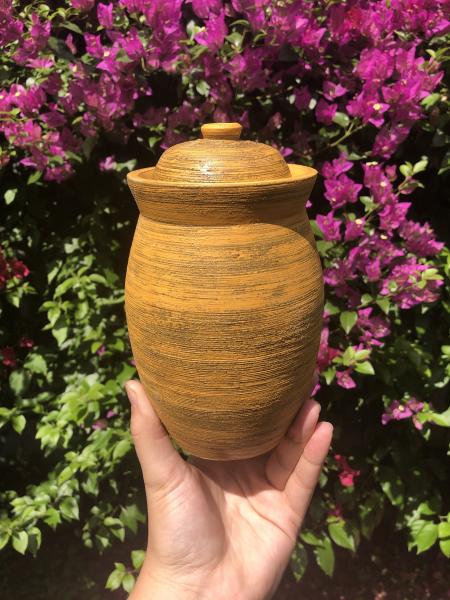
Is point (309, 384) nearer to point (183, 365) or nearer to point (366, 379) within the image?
point (183, 365)

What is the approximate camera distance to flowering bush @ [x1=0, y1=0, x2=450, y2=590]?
5.89 ft

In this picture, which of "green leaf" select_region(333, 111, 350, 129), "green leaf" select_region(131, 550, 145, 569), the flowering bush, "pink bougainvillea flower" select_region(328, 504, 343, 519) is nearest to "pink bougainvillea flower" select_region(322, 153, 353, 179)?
the flowering bush

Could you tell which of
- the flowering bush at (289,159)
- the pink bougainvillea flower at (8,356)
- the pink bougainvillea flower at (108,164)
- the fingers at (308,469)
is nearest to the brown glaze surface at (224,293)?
the fingers at (308,469)

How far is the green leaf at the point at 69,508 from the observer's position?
200cm

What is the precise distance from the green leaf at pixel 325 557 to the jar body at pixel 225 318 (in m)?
Result: 0.98

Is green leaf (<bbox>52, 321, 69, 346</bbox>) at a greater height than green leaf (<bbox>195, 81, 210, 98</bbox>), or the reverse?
green leaf (<bbox>195, 81, 210, 98</bbox>)

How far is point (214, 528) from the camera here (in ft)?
5.14

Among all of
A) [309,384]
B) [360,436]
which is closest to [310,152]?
[309,384]

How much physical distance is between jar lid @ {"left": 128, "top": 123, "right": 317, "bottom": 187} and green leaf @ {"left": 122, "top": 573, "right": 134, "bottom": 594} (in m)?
1.60

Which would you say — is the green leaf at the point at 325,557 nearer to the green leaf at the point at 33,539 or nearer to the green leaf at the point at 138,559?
the green leaf at the point at 138,559

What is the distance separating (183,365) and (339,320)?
84cm

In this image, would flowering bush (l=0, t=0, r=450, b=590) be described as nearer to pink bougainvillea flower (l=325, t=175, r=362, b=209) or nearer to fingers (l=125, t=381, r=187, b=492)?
pink bougainvillea flower (l=325, t=175, r=362, b=209)

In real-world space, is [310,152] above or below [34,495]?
above

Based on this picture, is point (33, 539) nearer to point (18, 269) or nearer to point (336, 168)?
point (18, 269)
